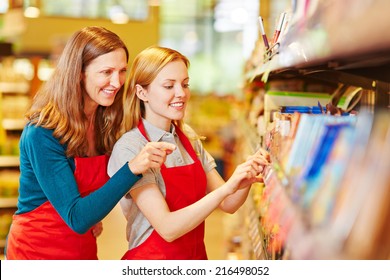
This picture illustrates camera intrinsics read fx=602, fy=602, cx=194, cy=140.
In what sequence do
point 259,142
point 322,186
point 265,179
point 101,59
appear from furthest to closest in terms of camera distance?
point 259,142 → point 101,59 → point 265,179 → point 322,186

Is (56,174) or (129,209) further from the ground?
(56,174)

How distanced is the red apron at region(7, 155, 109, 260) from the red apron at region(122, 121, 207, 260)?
22 cm

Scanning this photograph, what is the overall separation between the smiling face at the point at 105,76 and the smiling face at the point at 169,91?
0.09 metres

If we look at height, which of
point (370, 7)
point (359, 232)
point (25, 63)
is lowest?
point (25, 63)

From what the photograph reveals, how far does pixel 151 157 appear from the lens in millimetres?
1855

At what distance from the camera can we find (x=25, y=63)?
7.14 m

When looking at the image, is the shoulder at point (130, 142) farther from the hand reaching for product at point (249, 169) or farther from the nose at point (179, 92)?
the hand reaching for product at point (249, 169)

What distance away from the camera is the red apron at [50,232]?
2189 millimetres

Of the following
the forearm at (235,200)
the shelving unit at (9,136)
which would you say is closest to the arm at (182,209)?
the forearm at (235,200)

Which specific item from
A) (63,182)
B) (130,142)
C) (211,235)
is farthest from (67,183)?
(211,235)

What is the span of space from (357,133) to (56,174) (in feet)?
4.04

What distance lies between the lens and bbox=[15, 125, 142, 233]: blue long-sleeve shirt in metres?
1.89
